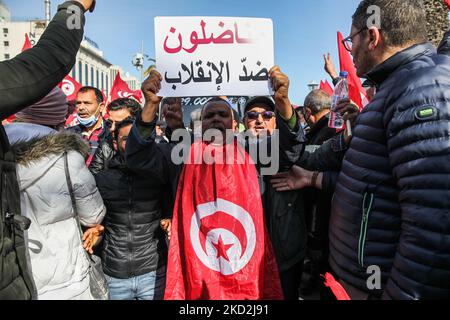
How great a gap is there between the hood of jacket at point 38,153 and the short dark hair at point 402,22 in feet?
5.04

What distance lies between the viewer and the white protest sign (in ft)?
6.93

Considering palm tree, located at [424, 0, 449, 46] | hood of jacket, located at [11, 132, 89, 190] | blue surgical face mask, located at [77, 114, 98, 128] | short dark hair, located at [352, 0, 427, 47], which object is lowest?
hood of jacket, located at [11, 132, 89, 190]

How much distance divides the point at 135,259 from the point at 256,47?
1600mm

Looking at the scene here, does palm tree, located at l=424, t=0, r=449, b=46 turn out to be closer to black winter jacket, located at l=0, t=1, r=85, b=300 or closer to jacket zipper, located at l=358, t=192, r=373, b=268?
jacket zipper, located at l=358, t=192, r=373, b=268

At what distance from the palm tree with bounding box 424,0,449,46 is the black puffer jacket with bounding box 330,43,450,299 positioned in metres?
6.11

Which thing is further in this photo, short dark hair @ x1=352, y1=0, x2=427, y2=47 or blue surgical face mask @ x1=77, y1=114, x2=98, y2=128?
blue surgical face mask @ x1=77, y1=114, x2=98, y2=128

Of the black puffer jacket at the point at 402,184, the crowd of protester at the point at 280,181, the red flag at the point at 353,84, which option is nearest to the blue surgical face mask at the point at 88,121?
the crowd of protester at the point at 280,181

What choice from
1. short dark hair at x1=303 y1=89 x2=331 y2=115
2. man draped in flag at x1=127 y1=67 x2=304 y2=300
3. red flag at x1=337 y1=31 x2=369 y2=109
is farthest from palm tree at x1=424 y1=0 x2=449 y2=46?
man draped in flag at x1=127 y1=67 x2=304 y2=300

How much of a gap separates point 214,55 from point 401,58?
114 centimetres

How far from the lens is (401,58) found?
1.36 metres

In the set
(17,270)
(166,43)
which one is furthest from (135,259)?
(166,43)

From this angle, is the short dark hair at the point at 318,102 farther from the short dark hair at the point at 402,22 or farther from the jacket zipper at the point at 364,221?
the jacket zipper at the point at 364,221

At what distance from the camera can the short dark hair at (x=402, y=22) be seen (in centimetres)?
138
